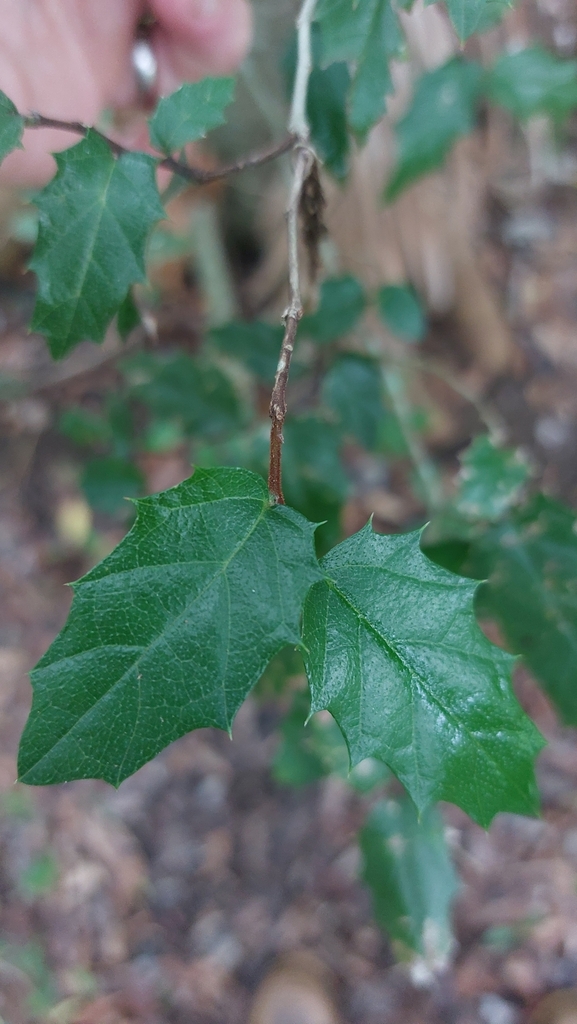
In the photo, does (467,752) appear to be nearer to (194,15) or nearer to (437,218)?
(194,15)

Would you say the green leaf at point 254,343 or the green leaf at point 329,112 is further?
the green leaf at point 254,343

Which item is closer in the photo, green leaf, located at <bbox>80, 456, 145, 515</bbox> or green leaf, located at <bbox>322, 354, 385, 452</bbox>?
green leaf, located at <bbox>322, 354, 385, 452</bbox>

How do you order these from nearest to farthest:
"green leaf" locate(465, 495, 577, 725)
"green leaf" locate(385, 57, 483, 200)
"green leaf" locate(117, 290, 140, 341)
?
1. "green leaf" locate(117, 290, 140, 341)
2. "green leaf" locate(465, 495, 577, 725)
3. "green leaf" locate(385, 57, 483, 200)

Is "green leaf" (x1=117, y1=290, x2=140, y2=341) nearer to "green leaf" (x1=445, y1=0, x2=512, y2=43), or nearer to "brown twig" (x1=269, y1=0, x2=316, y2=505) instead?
"brown twig" (x1=269, y1=0, x2=316, y2=505)

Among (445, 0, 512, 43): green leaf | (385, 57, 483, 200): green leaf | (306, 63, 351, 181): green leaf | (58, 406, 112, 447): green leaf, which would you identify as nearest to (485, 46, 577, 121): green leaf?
(385, 57, 483, 200): green leaf

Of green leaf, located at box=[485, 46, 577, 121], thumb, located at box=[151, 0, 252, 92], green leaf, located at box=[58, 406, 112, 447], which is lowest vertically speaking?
green leaf, located at box=[58, 406, 112, 447]

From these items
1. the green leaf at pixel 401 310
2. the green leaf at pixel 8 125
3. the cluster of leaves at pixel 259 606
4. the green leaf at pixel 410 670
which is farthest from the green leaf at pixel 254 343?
the green leaf at pixel 410 670

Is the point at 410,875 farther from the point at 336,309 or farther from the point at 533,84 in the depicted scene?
the point at 533,84

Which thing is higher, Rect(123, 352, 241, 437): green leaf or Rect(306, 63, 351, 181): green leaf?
Rect(306, 63, 351, 181): green leaf

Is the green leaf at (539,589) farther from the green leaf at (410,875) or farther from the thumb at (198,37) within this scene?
the thumb at (198,37)
